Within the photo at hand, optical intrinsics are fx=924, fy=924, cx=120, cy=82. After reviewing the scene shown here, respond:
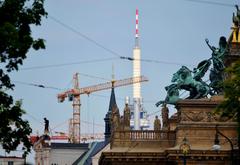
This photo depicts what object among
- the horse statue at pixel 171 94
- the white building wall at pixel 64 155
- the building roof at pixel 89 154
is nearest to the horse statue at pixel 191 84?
the horse statue at pixel 171 94

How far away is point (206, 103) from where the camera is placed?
276ft

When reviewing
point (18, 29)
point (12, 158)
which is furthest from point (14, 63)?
point (12, 158)

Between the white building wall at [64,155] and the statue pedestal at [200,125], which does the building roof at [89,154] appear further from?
the statue pedestal at [200,125]

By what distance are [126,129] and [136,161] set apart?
367cm

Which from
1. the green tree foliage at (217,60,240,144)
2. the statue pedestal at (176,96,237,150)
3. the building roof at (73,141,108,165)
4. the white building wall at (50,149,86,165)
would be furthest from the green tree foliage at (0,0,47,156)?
the white building wall at (50,149,86,165)

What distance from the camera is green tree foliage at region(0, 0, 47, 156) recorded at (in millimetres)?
39531

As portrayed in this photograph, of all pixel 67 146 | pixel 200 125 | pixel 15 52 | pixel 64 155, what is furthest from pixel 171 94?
pixel 67 146

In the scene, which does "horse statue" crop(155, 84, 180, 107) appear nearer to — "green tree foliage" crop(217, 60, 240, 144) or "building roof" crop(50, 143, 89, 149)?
"green tree foliage" crop(217, 60, 240, 144)

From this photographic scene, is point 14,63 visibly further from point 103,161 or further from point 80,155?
point 80,155

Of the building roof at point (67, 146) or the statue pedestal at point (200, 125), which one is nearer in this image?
the statue pedestal at point (200, 125)

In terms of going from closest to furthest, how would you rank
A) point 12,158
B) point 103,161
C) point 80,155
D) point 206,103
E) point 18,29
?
1. point 18,29
2. point 206,103
3. point 103,161
4. point 12,158
5. point 80,155

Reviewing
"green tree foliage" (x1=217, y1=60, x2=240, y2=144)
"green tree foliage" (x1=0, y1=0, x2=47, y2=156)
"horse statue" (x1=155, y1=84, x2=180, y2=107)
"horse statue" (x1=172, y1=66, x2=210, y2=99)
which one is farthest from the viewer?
"horse statue" (x1=155, y1=84, x2=180, y2=107)

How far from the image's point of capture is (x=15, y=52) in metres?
39.6

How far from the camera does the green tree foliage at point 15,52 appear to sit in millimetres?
39531
